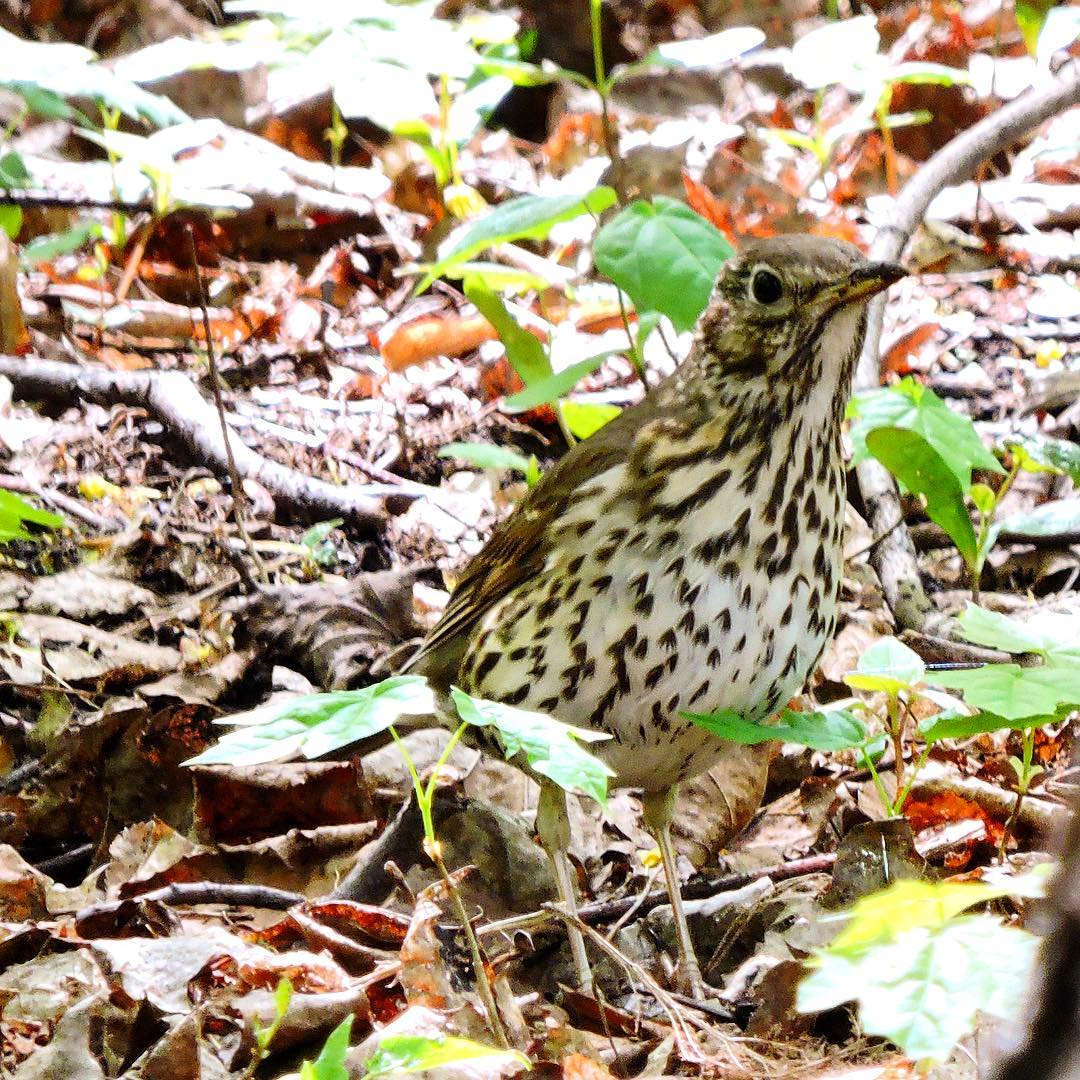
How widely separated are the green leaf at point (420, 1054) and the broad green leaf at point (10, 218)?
444 centimetres

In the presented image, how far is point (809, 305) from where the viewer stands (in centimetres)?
263

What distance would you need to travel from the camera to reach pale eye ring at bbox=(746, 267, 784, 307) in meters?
2.66

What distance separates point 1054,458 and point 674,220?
103 cm

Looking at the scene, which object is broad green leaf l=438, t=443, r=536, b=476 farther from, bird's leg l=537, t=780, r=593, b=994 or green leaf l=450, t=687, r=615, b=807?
green leaf l=450, t=687, r=615, b=807

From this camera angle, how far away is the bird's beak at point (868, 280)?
8.23ft

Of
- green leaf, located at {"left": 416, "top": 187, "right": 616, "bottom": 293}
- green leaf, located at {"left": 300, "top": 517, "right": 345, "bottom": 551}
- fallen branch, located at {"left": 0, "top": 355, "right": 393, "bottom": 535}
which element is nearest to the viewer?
green leaf, located at {"left": 416, "top": 187, "right": 616, "bottom": 293}

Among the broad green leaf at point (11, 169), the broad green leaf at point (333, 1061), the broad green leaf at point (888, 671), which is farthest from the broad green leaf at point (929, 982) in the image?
the broad green leaf at point (11, 169)

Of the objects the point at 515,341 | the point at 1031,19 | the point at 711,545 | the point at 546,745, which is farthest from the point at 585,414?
the point at 546,745

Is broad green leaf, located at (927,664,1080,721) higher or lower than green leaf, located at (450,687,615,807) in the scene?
lower

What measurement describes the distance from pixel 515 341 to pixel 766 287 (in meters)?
1.65

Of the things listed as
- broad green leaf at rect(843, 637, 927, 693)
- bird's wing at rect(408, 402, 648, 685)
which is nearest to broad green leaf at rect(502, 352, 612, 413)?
bird's wing at rect(408, 402, 648, 685)

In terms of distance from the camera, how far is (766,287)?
8.79ft

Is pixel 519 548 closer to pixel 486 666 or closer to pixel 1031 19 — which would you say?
pixel 486 666

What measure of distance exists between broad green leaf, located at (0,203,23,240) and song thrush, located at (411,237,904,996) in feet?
11.1
